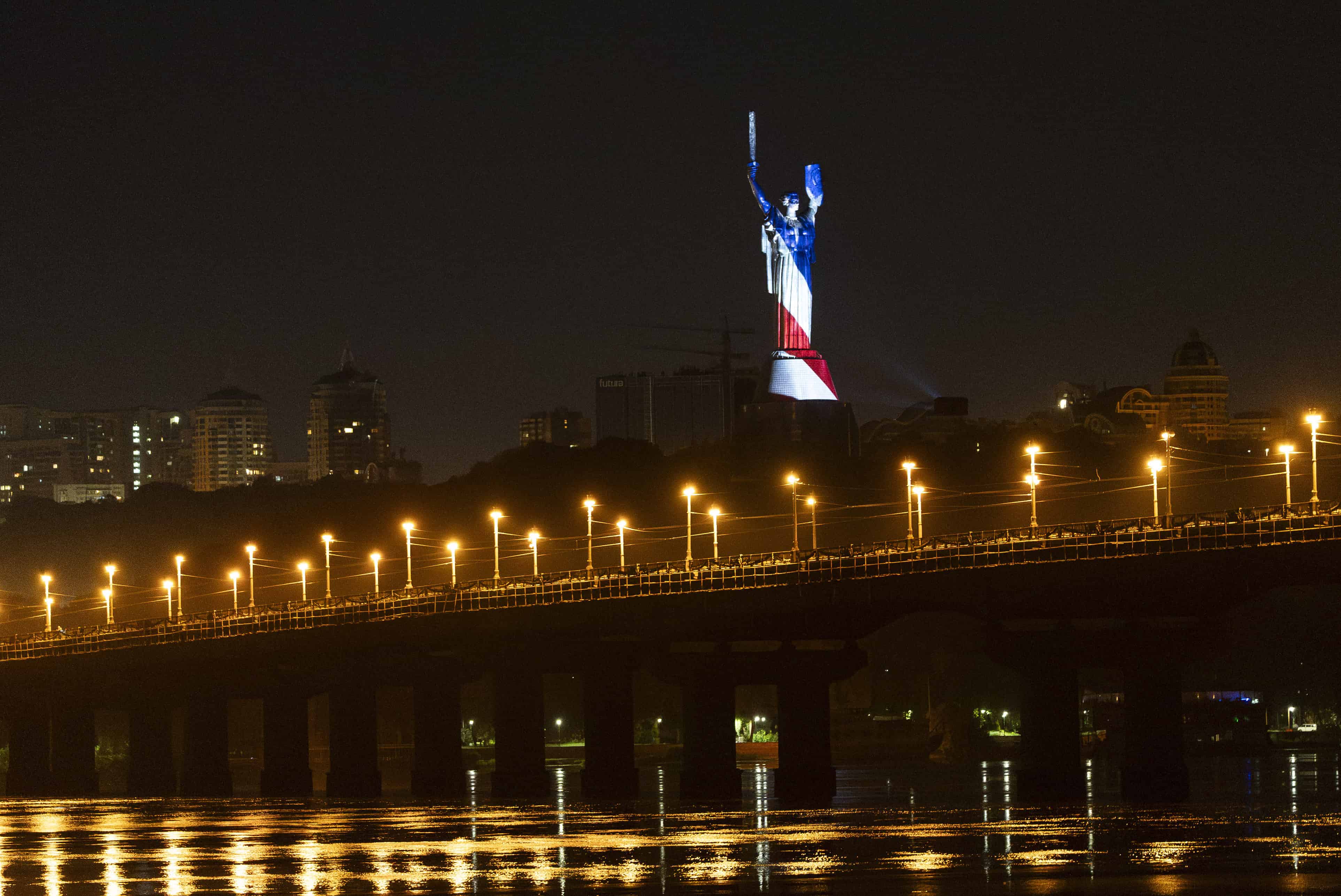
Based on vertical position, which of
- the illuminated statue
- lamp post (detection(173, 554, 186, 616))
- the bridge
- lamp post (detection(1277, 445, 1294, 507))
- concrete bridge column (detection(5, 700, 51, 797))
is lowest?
concrete bridge column (detection(5, 700, 51, 797))

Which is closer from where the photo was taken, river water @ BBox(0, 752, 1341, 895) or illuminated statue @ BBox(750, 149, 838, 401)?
river water @ BBox(0, 752, 1341, 895)

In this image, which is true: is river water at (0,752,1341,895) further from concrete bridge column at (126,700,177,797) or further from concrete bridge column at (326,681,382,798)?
concrete bridge column at (126,700,177,797)

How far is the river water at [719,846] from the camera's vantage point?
5188 cm

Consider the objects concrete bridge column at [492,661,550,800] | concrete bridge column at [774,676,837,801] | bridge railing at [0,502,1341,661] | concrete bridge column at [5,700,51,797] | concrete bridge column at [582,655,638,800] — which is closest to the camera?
bridge railing at [0,502,1341,661]

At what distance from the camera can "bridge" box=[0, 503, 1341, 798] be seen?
76500 mm

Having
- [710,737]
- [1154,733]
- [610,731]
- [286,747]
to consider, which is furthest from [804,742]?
[286,747]

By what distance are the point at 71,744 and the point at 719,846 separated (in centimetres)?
8373

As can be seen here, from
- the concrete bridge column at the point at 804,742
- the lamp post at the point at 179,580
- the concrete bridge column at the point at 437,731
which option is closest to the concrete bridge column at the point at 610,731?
the concrete bridge column at the point at 804,742

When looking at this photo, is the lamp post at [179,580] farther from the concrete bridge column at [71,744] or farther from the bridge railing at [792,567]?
the concrete bridge column at [71,744]

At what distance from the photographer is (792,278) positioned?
194m

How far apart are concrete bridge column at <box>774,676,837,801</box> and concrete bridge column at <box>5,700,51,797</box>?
215ft

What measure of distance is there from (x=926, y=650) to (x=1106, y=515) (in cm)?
1754

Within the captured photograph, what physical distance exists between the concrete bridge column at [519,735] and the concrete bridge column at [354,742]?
9.71 meters

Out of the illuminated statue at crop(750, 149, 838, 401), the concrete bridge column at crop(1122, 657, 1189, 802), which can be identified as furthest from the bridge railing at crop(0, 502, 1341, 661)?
the illuminated statue at crop(750, 149, 838, 401)
